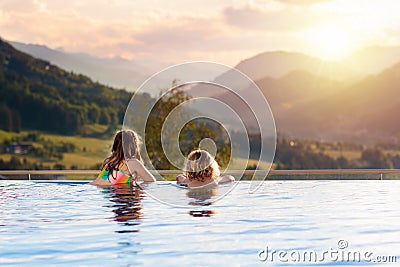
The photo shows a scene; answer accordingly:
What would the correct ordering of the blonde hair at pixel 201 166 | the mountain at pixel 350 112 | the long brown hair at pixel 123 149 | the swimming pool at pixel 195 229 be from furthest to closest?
the mountain at pixel 350 112 < the long brown hair at pixel 123 149 < the blonde hair at pixel 201 166 < the swimming pool at pixel 195 229

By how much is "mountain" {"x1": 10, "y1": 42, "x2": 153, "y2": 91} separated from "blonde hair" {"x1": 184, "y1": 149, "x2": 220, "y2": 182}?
35.8 meters

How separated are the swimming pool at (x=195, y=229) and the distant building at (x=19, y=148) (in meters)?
36.1

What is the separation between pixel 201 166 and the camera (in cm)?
815

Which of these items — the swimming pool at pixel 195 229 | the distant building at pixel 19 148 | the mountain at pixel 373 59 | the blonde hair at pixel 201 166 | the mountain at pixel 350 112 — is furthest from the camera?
the mountain at pixel 373 59

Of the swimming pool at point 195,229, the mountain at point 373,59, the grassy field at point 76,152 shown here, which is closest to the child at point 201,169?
the swimming pool at point 195,229

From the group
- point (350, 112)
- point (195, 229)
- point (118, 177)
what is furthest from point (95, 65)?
point (195, 229)

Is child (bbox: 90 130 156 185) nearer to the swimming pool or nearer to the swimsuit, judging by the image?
the swimsuit

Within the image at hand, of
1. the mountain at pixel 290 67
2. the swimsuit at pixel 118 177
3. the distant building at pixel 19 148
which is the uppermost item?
the mountain at pixel 290 67

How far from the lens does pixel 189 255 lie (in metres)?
4.02

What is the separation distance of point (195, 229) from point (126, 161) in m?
3.49

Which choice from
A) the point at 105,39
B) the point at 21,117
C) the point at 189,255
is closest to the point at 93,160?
the point at 21,117

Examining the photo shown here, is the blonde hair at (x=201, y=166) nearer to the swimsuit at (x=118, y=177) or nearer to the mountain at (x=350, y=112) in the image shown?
the swimsuit at (x=118, y=177)

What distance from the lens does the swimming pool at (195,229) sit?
3984 mm

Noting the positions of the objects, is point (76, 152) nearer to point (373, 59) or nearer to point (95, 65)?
point (95, 65)
